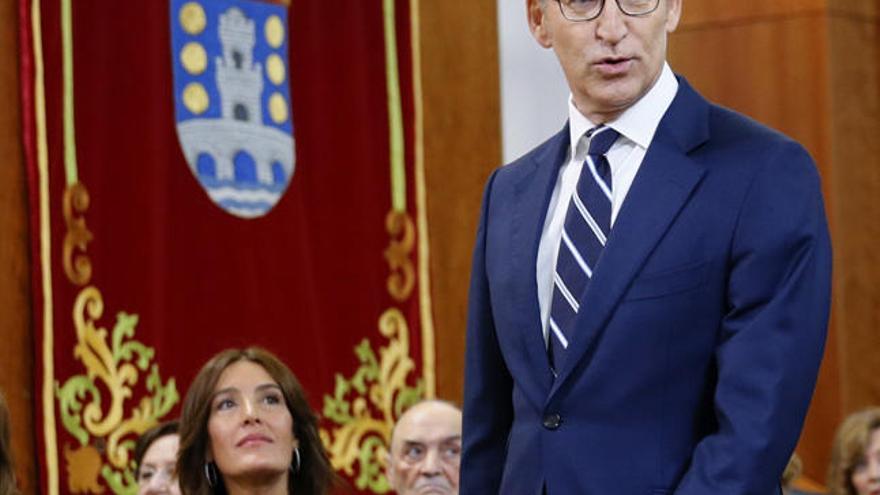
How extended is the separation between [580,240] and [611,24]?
0.30 m

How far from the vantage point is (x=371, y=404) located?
18.0 feet

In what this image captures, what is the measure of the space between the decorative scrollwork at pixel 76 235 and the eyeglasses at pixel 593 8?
263 centimetres

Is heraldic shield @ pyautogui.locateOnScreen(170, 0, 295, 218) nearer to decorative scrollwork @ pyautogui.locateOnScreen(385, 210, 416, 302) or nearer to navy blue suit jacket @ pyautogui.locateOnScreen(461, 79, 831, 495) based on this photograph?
decorative scrollwork @ pyautogui.locateOnScreen(385, 210, 416, 302)

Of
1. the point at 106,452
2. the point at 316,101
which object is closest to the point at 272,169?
the point at 316,101

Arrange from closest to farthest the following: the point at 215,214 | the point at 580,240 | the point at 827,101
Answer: the point at 580,240, the point at 215,214, the point at 827,101

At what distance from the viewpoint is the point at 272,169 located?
5.24 m

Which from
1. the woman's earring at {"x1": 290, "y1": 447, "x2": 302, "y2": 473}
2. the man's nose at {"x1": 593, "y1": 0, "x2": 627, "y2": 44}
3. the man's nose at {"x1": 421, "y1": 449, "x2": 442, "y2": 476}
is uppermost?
the man's nose at {"x1": 593, "y1": 0, "x2": 627, "y2": 44}

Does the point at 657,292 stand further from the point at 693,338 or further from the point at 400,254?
the point at 400,254

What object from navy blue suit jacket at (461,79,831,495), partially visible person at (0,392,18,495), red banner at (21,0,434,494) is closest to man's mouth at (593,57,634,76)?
navy blue suit jacket at (461,79,831,495)

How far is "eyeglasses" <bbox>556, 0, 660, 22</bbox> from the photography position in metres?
2.34

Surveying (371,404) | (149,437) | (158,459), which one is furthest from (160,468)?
(371,404)

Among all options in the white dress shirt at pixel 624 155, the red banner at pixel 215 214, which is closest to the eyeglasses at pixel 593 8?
the white dress shirt at pixel 624 155

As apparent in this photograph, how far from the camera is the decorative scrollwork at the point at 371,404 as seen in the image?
17.7 ft

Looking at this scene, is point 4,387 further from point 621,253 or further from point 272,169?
point 621,253
